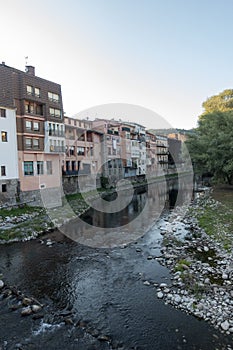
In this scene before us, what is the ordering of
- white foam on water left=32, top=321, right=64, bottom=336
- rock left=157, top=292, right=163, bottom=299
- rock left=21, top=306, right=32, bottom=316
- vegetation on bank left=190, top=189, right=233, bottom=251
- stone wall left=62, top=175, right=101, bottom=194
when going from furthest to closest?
stone wall left=62, top=175, right=101, bottom=194 → vegetation on bank left=190, top=189, right=233, bottom=251 → rock left=157, top=292, right=163, bottom=299 → rock left=21, top=306, right=32, bottom=316 → white foam on water left=32, top=321, right=64, bottom=336

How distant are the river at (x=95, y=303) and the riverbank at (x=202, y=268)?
1.46ft

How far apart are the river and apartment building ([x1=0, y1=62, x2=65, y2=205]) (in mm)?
11963

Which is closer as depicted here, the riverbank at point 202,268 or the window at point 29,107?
the riverbank at point 202,268

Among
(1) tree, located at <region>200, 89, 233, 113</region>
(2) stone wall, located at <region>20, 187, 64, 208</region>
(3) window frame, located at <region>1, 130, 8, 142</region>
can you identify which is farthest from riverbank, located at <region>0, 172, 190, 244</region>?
→ (1) tree, located at <region>200, 89, 233, 113</region>

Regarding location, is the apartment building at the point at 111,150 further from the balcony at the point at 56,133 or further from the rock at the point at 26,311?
the rock at the point at 26,311

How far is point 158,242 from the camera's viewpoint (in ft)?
52.6

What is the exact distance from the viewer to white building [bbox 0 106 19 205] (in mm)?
22719

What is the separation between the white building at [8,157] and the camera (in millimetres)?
22719

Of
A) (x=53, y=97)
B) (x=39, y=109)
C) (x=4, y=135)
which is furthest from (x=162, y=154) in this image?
(x=4, y=135)

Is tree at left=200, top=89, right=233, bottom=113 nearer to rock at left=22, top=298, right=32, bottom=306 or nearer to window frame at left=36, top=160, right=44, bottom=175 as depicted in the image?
window frame at left=36, top=160, right=44, bottom=175

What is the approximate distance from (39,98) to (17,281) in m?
20.5

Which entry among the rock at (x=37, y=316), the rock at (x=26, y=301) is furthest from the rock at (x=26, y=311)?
the rock at (x=26, y=301)

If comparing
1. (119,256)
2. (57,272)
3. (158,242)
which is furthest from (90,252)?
(158,242)

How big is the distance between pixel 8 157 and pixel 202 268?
19.7 m
